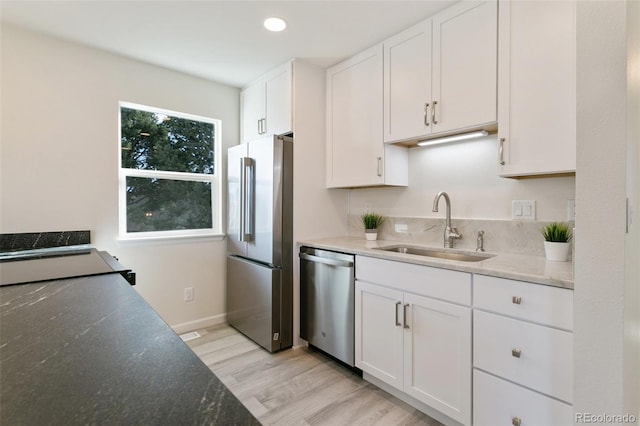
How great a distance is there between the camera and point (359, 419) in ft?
5.77

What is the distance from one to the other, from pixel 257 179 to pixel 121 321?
6.38ft

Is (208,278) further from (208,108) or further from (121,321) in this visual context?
(121,321)

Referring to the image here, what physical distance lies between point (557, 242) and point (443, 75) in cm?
116

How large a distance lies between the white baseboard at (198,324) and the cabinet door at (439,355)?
6.53 ft

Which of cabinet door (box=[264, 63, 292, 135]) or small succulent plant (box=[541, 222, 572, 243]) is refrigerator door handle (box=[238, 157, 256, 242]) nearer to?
cabinet door (box=[264, 63, 292, 135])

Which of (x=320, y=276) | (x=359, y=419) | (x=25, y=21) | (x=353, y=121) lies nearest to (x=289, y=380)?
(x=359, y=419)

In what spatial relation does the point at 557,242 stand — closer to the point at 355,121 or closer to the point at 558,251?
the point at 558,251

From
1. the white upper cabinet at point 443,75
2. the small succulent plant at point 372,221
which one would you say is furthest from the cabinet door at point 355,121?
the small succulent plant at point 372,221

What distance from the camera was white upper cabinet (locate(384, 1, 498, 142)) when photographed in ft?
5.89

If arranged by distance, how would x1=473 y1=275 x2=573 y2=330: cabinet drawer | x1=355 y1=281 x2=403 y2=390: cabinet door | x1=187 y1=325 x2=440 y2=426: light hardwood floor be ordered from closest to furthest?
1. x1=473 y1=275 x2=573 y2=330: cabinet drawer
2. x1=187 y1=325 x2=440 y2=426: light hardwood floor
3. x1=355 y1=281 x2=403 y2=390: cabinet door

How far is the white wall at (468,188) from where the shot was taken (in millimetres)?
1859

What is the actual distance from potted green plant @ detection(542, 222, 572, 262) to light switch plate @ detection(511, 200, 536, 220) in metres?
0.19

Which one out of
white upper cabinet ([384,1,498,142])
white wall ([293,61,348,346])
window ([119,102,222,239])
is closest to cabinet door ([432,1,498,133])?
white upper cabinet ([384,1,498,142])
